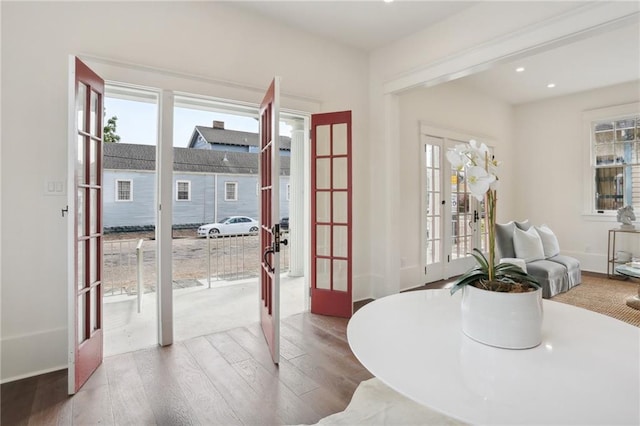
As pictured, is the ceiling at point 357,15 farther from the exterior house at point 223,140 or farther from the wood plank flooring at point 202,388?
the wood plank flooring at point 202,388

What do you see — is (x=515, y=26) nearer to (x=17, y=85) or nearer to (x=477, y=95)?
(x=477, y=95)

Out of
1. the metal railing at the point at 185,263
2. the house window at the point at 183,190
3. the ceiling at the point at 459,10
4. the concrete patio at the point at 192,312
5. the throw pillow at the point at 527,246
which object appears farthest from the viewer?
the house window at the point at 183,190

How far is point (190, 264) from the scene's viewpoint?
237 inches

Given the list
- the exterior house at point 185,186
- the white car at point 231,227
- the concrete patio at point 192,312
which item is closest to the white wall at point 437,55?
the concrete patio at point 192,312

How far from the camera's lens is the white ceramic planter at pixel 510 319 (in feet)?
3.31

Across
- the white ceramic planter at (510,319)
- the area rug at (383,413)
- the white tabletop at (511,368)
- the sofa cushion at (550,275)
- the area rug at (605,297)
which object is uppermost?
the white ceramic planter at (510,319)

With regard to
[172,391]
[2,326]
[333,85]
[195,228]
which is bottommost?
[172,391]

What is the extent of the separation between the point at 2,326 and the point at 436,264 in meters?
4.58

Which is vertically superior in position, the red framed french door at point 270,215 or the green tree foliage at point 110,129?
the green tree foliage at point 110,129

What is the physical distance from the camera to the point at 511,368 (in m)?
0.91

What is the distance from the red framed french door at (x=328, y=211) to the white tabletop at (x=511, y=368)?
7.25ft

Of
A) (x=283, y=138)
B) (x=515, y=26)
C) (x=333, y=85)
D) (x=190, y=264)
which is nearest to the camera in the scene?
(x=515, y=26)

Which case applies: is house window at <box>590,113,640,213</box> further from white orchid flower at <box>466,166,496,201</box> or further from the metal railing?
white orchid flower at <box>466,166,496,201</box>

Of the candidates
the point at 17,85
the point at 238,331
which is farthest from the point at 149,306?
the point at 17,85
